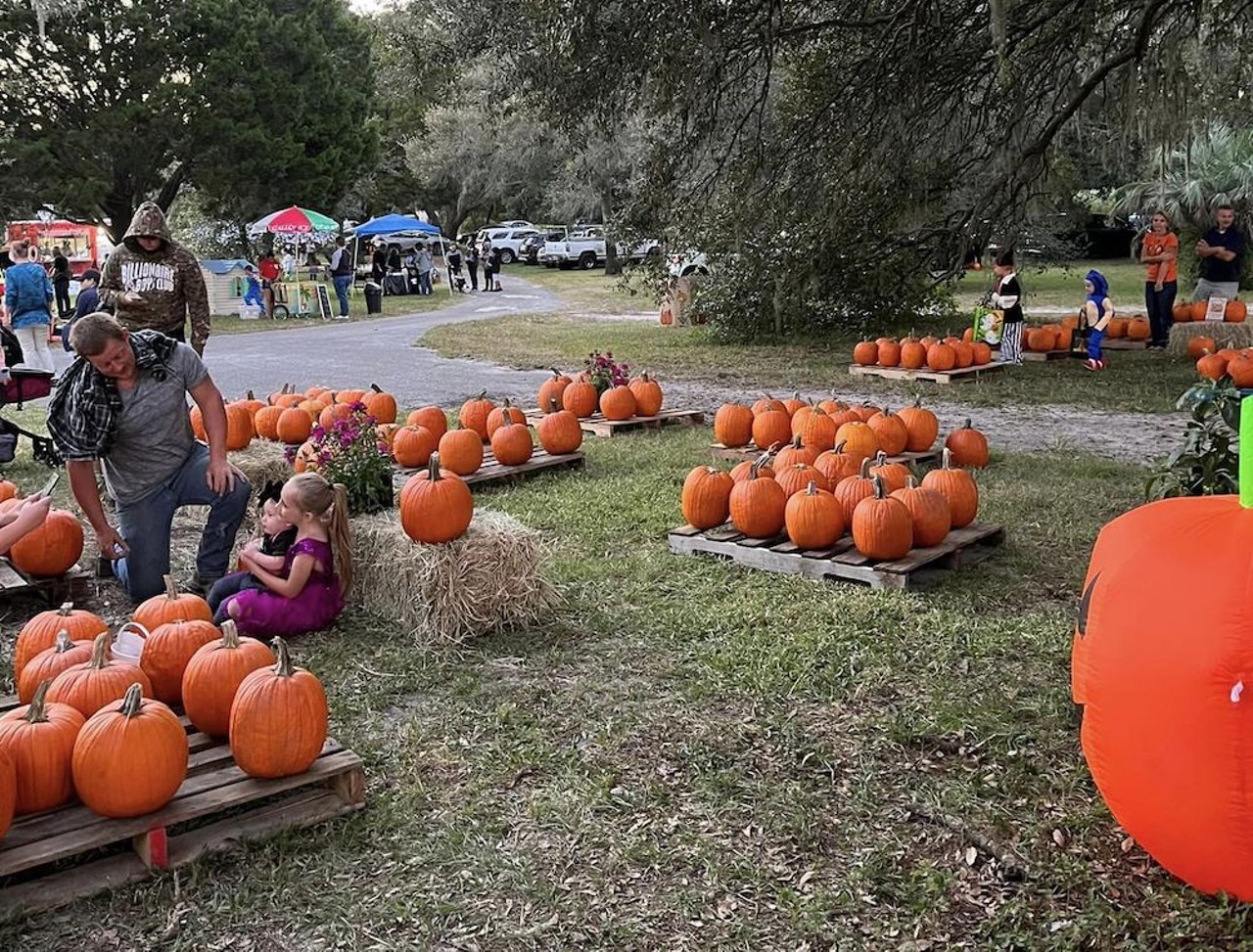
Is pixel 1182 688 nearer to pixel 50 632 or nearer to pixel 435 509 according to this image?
pixel 435 509

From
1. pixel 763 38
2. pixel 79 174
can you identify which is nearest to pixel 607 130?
→ pixel 763 38

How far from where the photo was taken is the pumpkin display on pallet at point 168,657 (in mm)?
4062

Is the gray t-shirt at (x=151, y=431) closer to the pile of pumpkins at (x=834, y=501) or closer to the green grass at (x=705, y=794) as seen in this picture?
the green grass at (x=705, y=794)

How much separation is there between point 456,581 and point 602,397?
15.8 ft

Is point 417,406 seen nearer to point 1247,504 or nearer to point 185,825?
point 185,825

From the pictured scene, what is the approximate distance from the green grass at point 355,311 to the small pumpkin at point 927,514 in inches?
786

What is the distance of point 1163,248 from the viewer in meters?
13.5

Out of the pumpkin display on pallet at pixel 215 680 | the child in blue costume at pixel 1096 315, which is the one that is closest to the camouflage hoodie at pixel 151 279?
the pumpkin display on pallet at pixel 215 680

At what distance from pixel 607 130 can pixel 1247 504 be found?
738cm

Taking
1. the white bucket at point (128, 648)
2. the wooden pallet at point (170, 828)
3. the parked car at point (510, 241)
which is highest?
the parked car at point (510, 241)

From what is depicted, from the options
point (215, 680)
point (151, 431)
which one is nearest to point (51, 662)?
point (215, 680)

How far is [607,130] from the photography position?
9.41 meters

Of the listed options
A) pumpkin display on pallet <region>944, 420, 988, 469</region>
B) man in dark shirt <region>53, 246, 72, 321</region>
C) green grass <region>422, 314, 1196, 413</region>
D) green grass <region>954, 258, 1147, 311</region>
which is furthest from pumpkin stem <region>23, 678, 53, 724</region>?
man in dark shirt <region>53, 246, 72, 321</region>

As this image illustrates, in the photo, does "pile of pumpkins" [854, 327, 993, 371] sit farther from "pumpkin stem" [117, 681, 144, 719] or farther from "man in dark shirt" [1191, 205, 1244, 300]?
"pumpkin stem" [117, 681, 144, 719]
